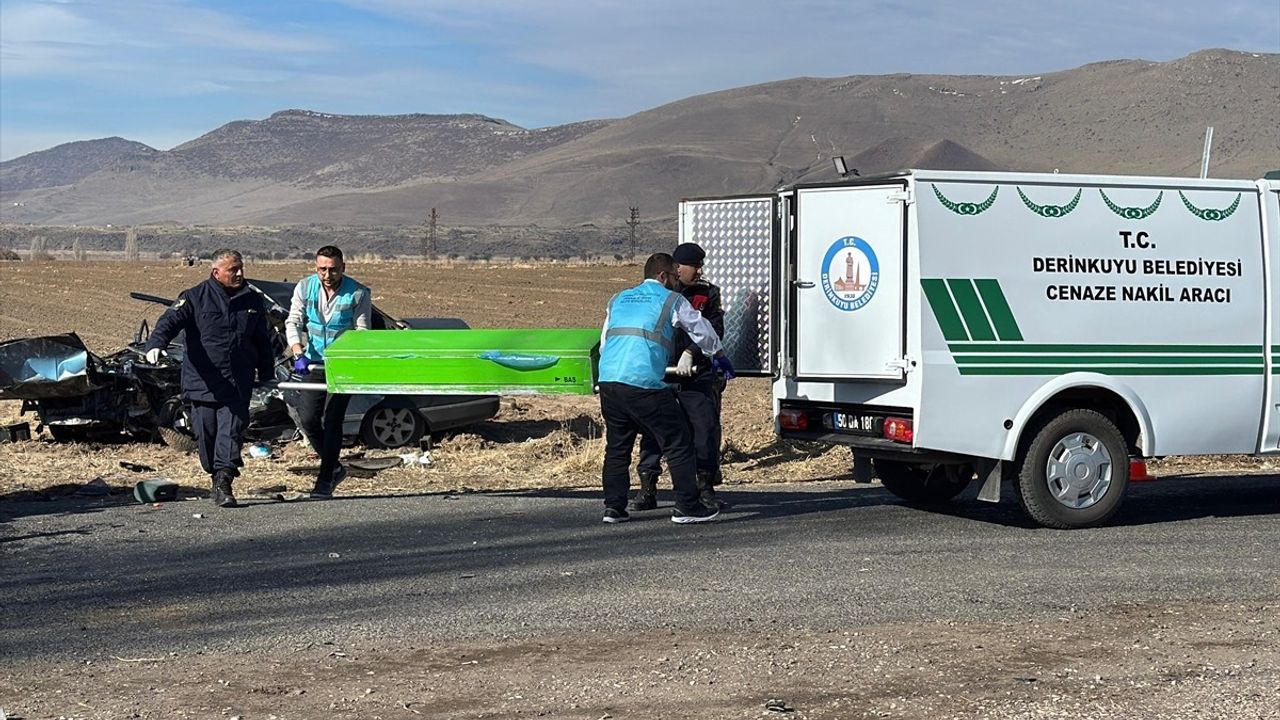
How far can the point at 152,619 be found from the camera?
8.26 metres

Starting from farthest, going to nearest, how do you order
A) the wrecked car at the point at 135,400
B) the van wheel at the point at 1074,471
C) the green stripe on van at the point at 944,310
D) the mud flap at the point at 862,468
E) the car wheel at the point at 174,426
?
the car wheel at the point at 174,426, the wrecked car at the point at 135,400, the mud flap at the point at 862,468, the van wheel at the point at 1074,471, the green stripe on van at the point at 944,310

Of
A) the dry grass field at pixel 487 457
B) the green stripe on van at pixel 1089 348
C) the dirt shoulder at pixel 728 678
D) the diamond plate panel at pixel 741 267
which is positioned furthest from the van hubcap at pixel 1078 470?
the dry grass field at pixel 487 457

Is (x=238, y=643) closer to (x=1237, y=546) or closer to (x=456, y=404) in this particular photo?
(x=1237, y=546)

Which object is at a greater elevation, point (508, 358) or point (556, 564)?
point (508, 358)

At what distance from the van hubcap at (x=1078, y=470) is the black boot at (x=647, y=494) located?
2.71 m

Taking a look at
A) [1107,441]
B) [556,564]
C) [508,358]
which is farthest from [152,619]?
[1107,441]

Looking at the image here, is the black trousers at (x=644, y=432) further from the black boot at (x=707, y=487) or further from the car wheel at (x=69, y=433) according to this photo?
the car wheel at (x=69, y=433)

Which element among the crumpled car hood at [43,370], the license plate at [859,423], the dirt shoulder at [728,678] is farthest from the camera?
the crumpled car hood at [43,370]

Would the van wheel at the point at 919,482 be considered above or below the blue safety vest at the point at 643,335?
below

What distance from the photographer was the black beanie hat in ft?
37.8

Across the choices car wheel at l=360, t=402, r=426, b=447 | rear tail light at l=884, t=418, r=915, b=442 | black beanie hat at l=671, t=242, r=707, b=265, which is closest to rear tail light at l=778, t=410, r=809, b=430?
rear tail light at l=884, t=418, r=915, b=442

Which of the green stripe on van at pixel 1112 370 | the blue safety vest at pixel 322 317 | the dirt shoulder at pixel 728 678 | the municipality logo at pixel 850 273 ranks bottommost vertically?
the dirt shoulder at pixel 728 678

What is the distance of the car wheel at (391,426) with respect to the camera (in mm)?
16047

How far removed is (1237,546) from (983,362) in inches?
75.3
